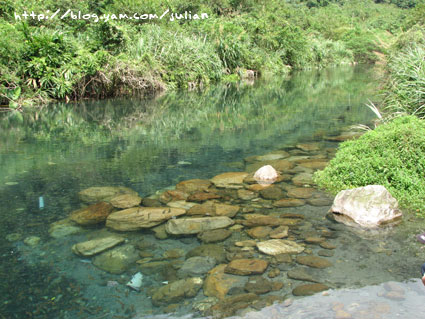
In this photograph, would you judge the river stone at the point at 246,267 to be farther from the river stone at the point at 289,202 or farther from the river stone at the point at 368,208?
the river stone at the point at 289,202

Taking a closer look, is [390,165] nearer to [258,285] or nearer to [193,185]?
[193,185]

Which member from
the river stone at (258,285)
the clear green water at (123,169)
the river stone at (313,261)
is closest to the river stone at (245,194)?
the clear green water at (123,169)

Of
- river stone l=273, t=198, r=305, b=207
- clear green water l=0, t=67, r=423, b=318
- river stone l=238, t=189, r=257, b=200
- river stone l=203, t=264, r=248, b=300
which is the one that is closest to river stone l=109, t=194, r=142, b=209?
clear green water l=0, t=67, r=423, b=318

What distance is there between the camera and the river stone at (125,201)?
4.92 m

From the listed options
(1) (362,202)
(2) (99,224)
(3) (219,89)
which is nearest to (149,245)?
(2) (99,224)

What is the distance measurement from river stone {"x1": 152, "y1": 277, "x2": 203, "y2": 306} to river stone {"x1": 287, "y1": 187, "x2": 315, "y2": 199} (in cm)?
236

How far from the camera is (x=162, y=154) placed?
24.9ft

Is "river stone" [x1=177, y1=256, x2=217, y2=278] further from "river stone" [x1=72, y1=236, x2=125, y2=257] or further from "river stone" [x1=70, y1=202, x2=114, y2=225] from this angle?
"river stone" [x1=70, y1=202, x2=114, y2=225]

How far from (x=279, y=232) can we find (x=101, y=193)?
252cm

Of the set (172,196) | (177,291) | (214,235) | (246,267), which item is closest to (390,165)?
(214,235)

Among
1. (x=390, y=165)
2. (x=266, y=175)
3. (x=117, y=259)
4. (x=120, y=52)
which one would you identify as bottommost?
(x=117, y=259)

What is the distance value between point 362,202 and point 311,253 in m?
1.09

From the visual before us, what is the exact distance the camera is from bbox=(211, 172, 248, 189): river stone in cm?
568

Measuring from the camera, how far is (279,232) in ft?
13.7
